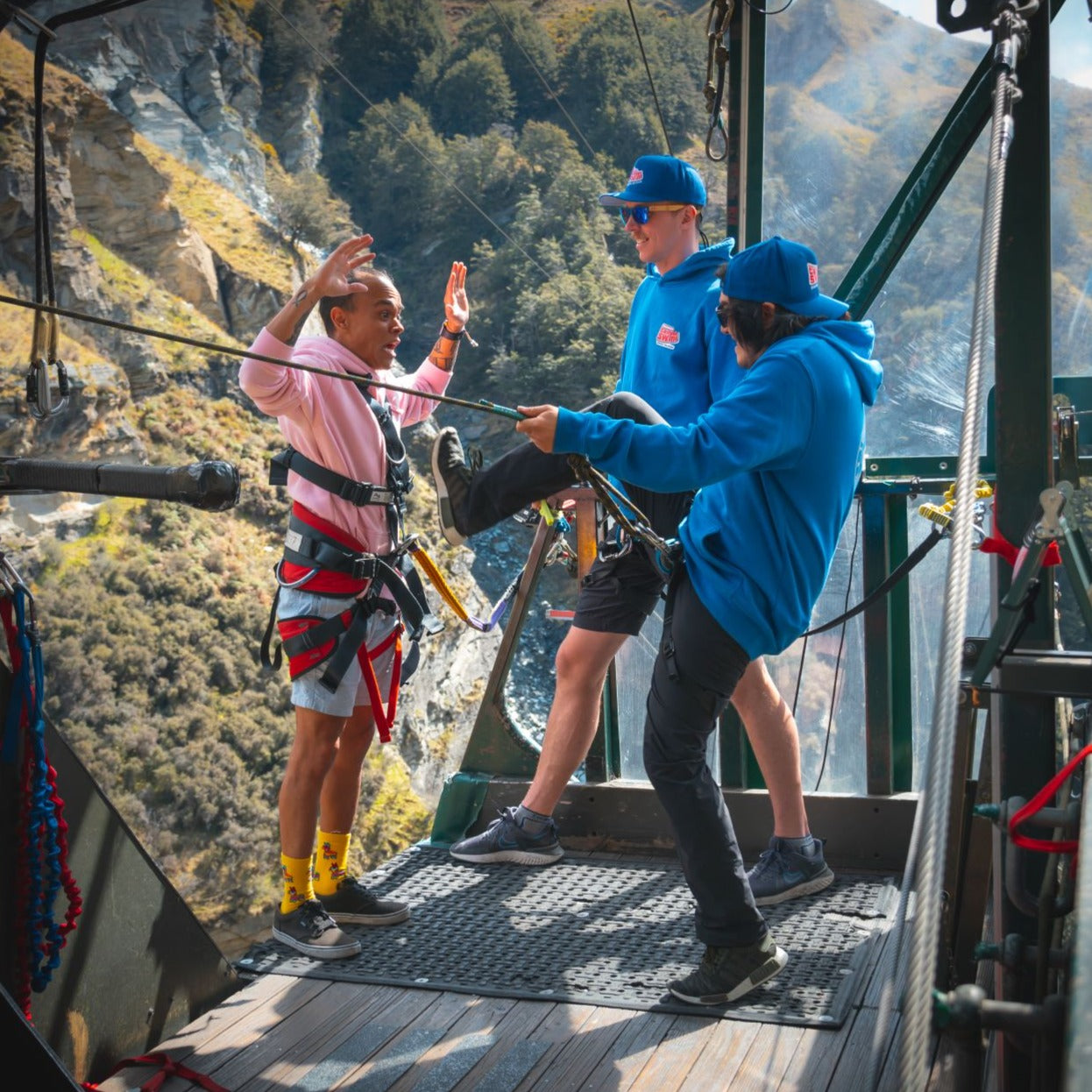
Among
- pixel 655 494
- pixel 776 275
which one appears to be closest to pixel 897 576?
pixel 655 494

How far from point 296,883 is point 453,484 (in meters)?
0.98

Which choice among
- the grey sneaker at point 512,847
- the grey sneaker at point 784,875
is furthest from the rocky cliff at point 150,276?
the grey sneaker at point 784,875

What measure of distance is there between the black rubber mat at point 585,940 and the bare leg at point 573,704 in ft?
0.98

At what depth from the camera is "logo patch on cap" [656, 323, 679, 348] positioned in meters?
3.00

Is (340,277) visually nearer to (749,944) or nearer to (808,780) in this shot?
(749,944)

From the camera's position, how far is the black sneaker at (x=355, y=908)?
116 inches

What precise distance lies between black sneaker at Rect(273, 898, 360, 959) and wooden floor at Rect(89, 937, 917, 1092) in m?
0.18

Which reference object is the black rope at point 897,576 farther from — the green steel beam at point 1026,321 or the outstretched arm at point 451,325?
the outstretched arm at point 451,325

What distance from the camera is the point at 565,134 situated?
5984 centimetres

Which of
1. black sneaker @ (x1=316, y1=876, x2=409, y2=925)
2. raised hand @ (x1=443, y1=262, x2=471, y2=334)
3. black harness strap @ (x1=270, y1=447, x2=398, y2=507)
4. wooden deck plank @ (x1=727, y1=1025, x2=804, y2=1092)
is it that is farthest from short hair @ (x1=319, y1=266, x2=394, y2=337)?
wooden deck plank @ (x1=727, y1=1025, x2=804, y2=1092)

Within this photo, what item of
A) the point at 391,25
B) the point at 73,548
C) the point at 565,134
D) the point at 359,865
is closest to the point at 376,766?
the point at 359,865

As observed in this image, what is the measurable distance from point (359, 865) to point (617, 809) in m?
30.7

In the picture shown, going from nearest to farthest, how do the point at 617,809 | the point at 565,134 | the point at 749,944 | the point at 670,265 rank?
1. the point at 749,944
2. the point at 670,265
3. the point at 617,809
4. the point at 565,134

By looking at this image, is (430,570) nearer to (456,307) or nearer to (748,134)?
(456,307)
